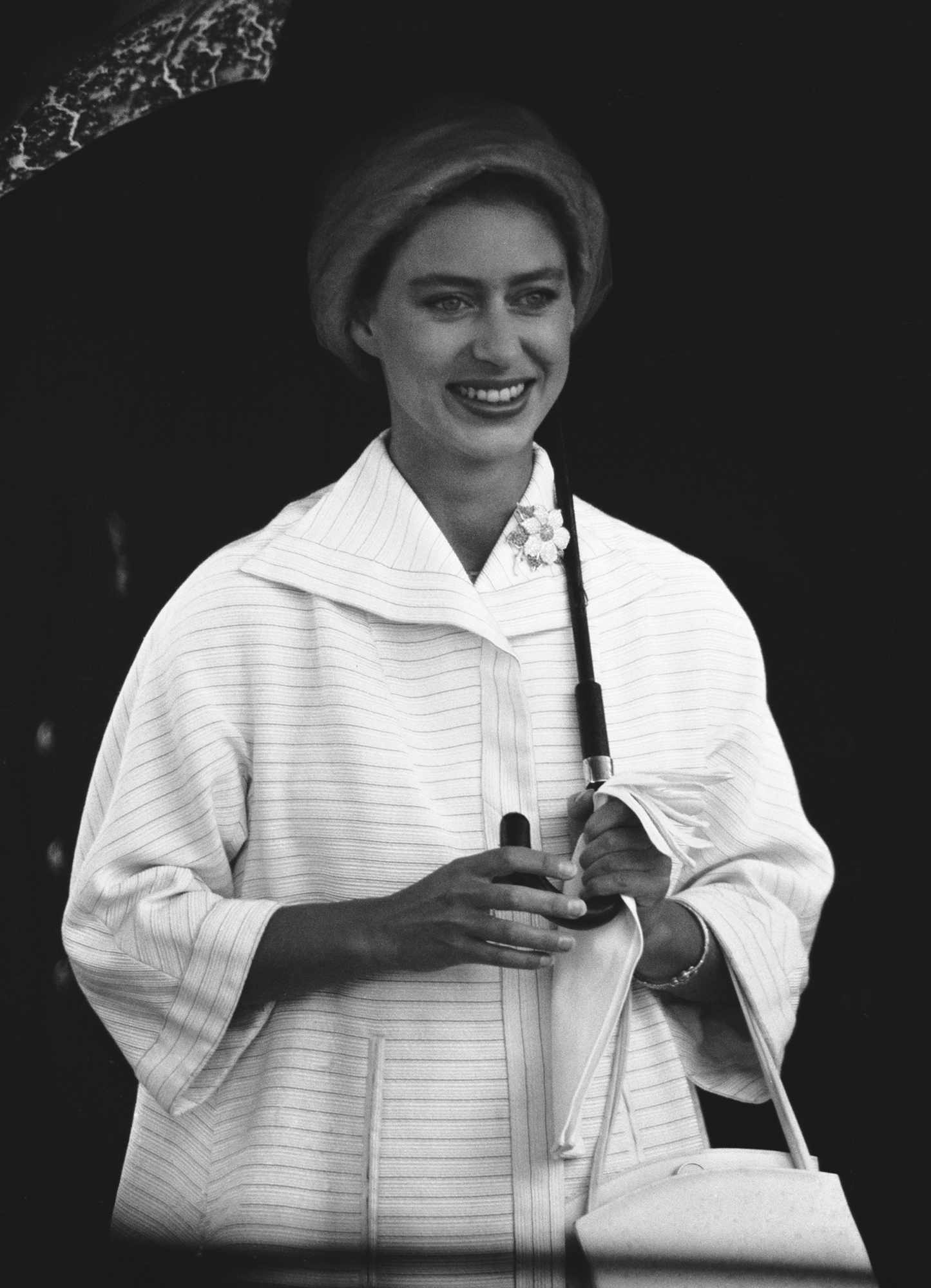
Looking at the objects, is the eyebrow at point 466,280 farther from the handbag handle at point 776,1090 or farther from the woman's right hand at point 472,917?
the handbag handle at point 776,1090

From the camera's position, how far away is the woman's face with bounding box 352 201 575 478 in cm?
131

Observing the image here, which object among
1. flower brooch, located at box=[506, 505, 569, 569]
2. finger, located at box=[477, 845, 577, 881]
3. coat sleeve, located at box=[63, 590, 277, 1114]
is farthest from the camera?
flower brooch, located at box=[506, 505, 569, 569]

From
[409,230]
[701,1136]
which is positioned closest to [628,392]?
[409,230]

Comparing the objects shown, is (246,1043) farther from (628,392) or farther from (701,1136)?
(628,392)

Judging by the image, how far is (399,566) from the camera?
1.35 metres

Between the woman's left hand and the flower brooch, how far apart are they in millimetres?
234

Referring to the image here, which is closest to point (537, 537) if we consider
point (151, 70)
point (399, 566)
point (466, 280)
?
point (399, 566)

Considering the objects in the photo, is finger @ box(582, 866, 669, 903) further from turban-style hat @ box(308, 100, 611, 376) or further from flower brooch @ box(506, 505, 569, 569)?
turban-style hat @ box(308, 100, 611, 376)

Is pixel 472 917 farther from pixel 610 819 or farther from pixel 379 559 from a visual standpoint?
pixel 379 559

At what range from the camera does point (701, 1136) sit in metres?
1.32

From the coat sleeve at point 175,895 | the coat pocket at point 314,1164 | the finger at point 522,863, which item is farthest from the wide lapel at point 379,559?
the coat pocket at point 314,1164

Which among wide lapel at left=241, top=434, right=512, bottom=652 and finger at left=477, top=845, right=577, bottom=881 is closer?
finger at left=477, top=845, right=577, bottom=881

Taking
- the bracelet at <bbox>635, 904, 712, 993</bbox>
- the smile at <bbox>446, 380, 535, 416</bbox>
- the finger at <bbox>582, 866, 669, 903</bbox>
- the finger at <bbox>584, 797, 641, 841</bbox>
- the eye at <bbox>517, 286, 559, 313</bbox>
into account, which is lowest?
the bracelet at <bbox>635, 904, 712, 993</bbox>

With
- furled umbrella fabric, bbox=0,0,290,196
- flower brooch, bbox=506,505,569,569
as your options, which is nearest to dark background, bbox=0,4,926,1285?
furled umbrella fabric, bbox=0,0,290,196
